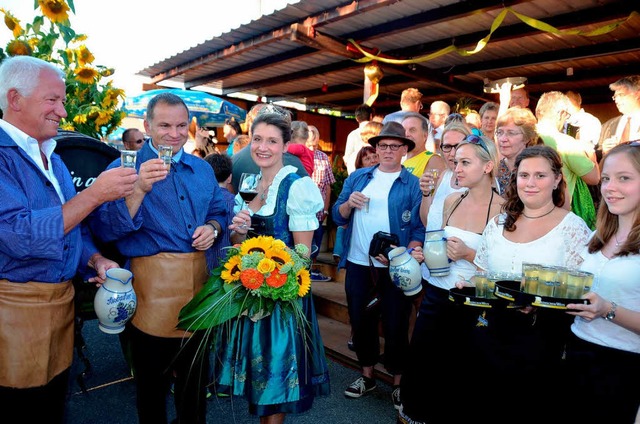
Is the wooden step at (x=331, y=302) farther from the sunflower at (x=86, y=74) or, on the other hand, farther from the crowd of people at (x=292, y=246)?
the sunflower at (x=86, y=74)

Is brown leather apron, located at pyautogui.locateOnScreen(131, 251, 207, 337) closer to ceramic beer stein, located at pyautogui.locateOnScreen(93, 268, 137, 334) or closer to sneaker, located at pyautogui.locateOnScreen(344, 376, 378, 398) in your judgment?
ceramic beer stein, located at pyautogui.locateOnScreen(93, 268, 137, 334)

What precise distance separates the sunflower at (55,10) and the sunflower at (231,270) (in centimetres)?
182

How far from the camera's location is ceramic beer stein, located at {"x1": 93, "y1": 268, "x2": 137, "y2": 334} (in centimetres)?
206

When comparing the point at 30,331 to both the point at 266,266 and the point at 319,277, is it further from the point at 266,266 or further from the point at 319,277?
the point at 319,277

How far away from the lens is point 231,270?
2193 mm

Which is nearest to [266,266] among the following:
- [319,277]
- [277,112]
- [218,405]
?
[277,112]

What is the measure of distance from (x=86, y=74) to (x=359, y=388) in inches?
117

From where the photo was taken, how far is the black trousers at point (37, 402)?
5.96 feet

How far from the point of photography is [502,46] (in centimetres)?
695

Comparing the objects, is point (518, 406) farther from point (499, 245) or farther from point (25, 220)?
point (25, 220)

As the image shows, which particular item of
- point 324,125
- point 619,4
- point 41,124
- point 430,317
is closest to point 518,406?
point 430,317

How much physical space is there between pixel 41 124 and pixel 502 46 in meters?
6.78

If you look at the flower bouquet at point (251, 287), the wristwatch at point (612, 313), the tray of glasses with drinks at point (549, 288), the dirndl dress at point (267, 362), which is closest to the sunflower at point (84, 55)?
the flower bouquet at point (251, 287)

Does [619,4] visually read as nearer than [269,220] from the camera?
No
